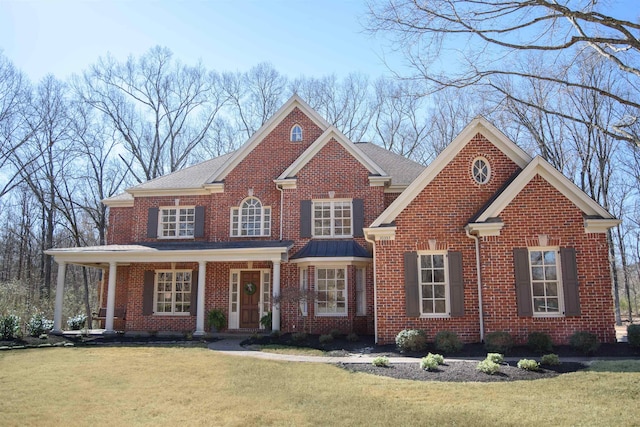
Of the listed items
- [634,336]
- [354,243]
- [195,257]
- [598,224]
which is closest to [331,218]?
[354,243]

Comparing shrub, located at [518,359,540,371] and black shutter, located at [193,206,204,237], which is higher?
black shutter, located at [193,206,204,237]

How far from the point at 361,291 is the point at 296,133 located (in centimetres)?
712

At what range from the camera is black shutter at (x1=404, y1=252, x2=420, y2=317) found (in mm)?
13281

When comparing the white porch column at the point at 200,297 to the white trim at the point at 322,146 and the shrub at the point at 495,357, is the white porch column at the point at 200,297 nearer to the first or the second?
the white trim at the point at 322,146

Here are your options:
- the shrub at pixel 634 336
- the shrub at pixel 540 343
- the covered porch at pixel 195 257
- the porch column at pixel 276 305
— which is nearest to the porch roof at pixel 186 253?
the covered porch at pixel 195 257

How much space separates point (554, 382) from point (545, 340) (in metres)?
3.47

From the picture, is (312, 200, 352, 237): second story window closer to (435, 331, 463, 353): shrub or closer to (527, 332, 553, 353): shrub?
(435, 331, 463, 353): shrub

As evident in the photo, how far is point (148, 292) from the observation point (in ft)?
63.0

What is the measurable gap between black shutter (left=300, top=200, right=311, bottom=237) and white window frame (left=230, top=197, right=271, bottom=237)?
1.61 metres

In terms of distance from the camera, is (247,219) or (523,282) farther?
(247,219)

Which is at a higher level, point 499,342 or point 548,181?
point 548,181

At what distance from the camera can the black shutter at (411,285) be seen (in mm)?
13281

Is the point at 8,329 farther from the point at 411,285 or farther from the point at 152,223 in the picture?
the point at 411,285

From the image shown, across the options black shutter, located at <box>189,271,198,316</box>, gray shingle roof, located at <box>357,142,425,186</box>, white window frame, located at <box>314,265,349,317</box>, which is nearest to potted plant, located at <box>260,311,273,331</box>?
white window frame, located at <box>314,265,349,317</box>
